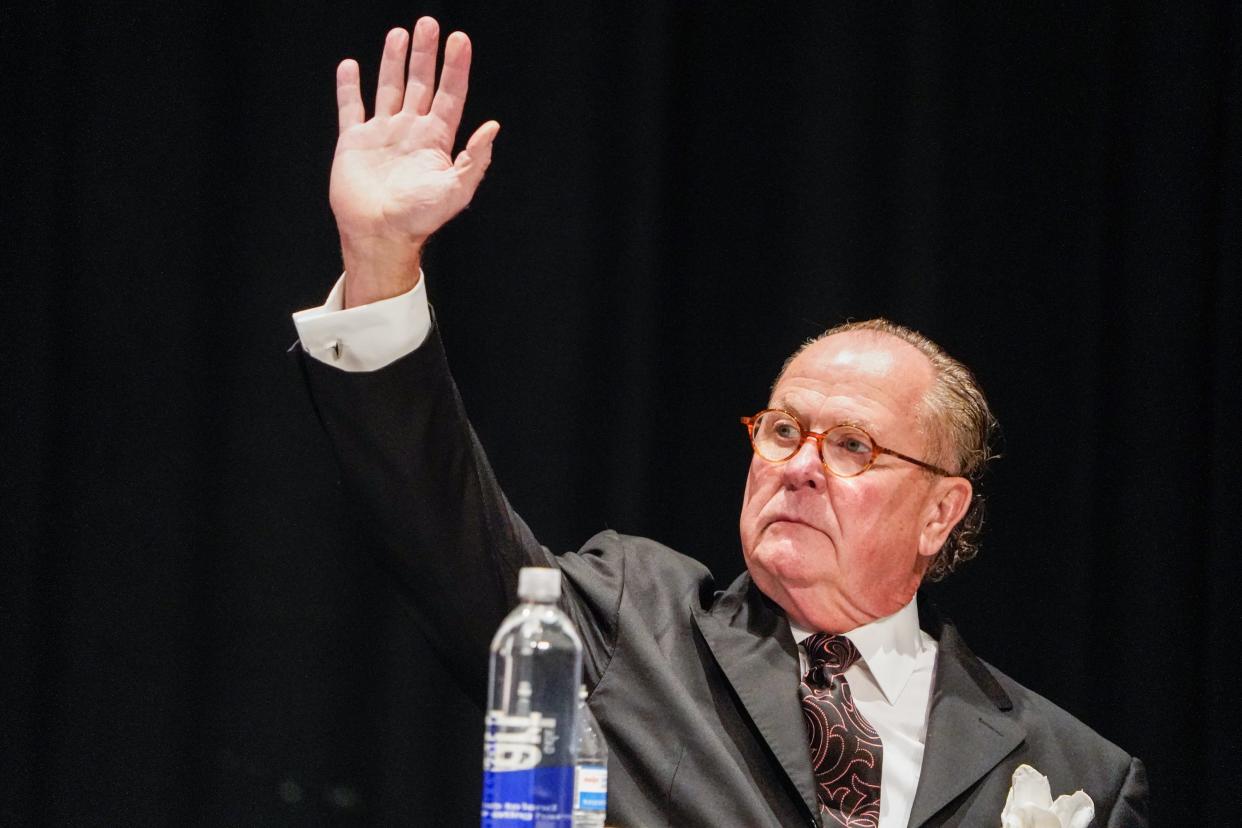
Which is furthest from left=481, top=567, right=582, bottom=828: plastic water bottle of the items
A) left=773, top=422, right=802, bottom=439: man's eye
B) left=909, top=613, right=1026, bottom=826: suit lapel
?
left=773, top=422, right=802, bottom=439: man's eye

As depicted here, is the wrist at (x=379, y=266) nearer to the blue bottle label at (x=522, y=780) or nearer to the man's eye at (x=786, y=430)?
the blue bottle label at (x=522, y=780)

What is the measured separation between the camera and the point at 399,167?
1.74 meters

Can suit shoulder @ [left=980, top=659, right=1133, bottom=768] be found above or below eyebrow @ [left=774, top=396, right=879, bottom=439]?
below

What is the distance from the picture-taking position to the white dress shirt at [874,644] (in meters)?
1.72

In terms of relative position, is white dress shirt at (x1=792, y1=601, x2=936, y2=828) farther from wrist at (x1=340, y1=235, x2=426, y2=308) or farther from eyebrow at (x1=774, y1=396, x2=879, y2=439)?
wrist at (x1=340, y1=235, x2=426, y2=308)

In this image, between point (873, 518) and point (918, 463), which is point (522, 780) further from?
point (918, 463)

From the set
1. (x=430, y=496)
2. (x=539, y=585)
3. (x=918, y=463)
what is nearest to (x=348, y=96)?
(x=430, y=496)

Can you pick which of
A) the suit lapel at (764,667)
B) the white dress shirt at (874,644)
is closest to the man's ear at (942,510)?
the white dress shirt at (874,644)

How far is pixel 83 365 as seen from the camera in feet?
8.59

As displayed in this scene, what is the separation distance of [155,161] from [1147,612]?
2.26 meters

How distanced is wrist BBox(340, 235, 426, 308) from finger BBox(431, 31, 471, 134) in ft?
0.62

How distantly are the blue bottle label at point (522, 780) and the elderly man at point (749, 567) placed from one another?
0.63 metres

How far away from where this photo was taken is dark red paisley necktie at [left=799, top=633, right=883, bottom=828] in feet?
6.57

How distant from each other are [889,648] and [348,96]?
120 cm
